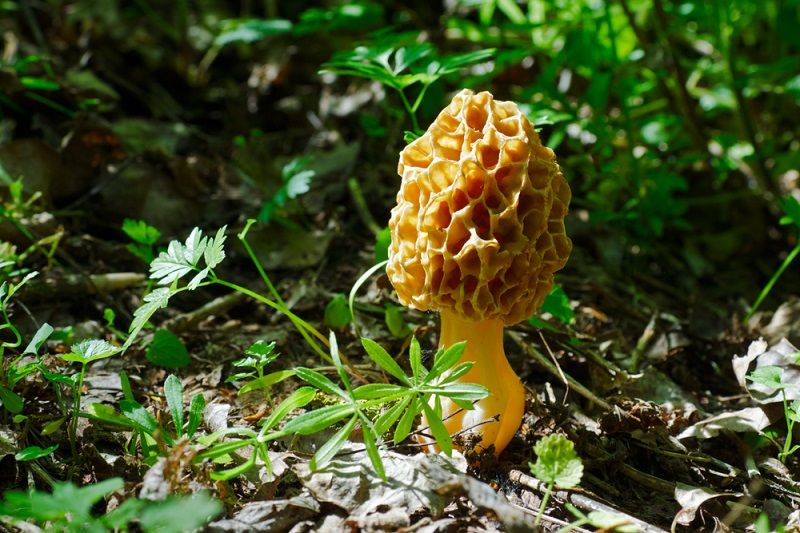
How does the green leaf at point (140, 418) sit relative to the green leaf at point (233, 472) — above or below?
above

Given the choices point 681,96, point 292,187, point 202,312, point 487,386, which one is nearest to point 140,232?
point 202,312

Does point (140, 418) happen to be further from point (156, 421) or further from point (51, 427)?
point (51, 427)

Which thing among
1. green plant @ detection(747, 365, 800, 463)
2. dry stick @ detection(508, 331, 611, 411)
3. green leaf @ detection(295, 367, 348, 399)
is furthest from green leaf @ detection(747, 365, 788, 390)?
green leaf @ detection(295, 367, 348, 399)

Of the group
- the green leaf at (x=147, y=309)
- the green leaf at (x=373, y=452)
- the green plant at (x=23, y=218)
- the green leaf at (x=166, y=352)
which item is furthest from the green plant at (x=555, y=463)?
the green plant at (x=23, y=218)

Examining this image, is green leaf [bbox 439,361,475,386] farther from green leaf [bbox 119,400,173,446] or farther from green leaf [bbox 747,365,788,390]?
green leaf [bbox 747,365,788,390]

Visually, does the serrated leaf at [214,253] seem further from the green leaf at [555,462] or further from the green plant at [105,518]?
the green leaf at [555,462]

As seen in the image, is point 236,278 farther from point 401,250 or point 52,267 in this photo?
point 401,250
